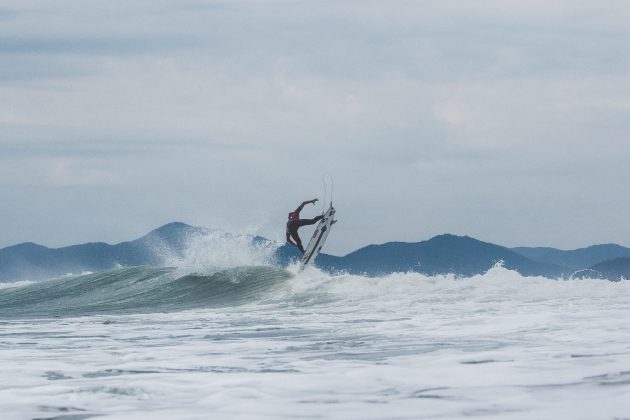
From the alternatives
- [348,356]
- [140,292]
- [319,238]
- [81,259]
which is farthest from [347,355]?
[81,259]

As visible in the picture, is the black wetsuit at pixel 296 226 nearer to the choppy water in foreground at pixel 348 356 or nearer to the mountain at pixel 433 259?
the choppy water in foreground at pixel 348 356

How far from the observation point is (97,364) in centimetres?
844

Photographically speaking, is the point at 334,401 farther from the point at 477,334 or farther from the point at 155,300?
the point at 155,300

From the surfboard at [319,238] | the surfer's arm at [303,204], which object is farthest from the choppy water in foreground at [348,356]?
the surfboard at [319,238]

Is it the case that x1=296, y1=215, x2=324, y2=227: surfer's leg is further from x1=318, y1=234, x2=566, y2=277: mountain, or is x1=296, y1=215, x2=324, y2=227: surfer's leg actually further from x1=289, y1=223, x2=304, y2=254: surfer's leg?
x1=318, y1=234, x2=566, y2=277: mountain

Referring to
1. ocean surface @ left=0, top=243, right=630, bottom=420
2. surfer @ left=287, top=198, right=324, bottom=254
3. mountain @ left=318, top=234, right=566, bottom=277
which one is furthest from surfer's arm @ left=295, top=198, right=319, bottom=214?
mountain @ left=318, top=234, right=566, bottom=277

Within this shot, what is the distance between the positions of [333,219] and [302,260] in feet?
4.56

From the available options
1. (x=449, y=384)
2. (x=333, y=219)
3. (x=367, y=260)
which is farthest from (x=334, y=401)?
(x=367, y=260)

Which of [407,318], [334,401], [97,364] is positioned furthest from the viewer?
[407,318]

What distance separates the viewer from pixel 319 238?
21609 millimetres

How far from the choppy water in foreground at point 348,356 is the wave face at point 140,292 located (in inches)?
36.9

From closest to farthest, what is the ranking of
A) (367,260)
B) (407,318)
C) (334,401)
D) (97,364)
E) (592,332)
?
(334,401) → (97,364) → (592,332) → (407,318) → (367,260)

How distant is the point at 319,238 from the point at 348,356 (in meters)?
13.1

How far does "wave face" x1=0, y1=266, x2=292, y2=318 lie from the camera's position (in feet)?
60.5
